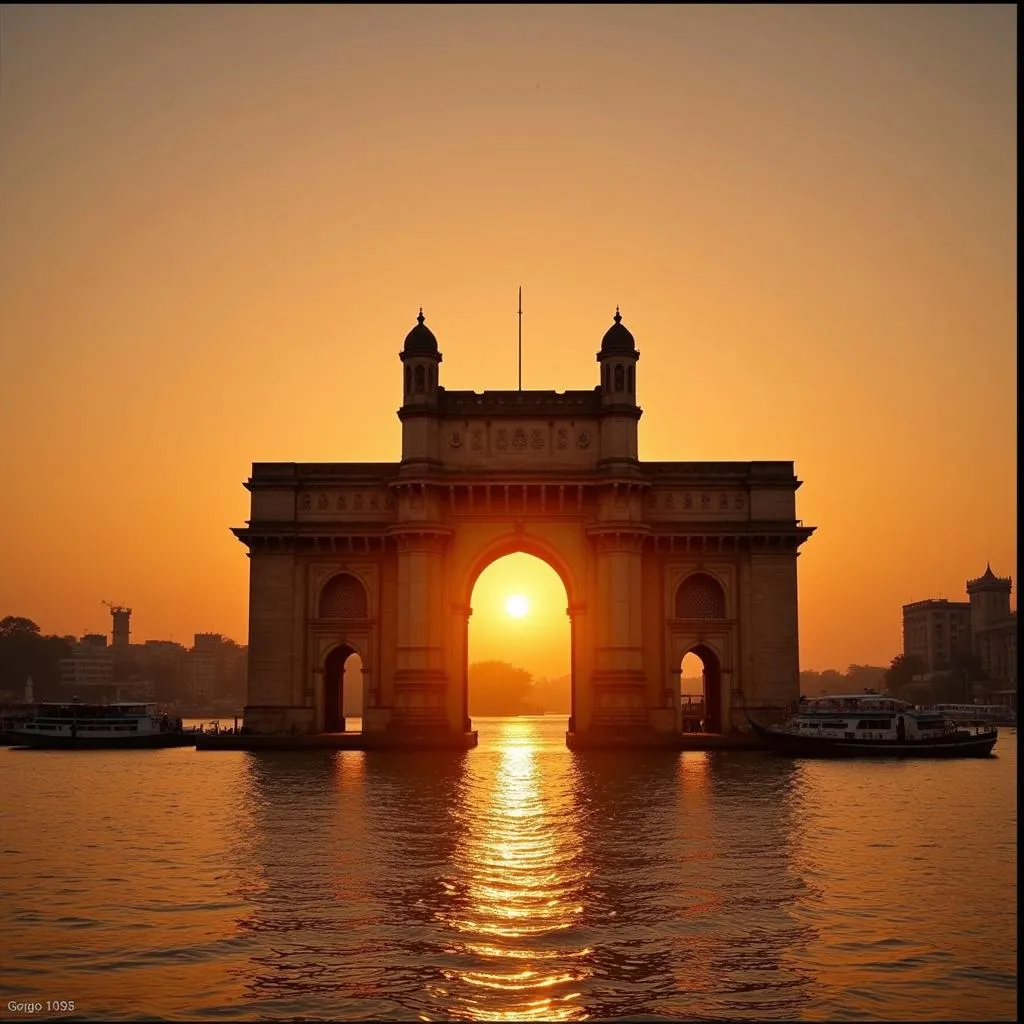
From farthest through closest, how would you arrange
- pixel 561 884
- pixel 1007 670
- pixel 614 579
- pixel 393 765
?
1. pixel 1007 670
2. pixel 614 579
3. pixel 393 765
4. pixel 561 884

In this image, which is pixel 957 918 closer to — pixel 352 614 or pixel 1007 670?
pixel 352 614

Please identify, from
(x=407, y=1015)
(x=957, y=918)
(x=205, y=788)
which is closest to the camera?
(x=407, y=1015)

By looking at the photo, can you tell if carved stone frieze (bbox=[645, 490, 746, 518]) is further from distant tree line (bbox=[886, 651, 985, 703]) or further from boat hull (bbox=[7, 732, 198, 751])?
distant tree line (bbox=[886, 651, 985, 703])

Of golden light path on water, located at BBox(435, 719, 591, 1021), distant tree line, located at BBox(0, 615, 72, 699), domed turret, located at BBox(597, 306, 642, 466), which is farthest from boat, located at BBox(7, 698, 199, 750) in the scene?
distant tree line, located at BBox(0, 615, 72, 699)

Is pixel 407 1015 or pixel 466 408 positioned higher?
pixel 466 408

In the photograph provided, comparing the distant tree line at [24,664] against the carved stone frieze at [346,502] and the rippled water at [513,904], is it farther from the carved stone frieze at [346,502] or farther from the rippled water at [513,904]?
the rippled water at [513,904]

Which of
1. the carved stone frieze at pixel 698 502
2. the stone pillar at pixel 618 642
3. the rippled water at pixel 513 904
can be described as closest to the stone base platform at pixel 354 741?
the stone pillar at pixel 618 642

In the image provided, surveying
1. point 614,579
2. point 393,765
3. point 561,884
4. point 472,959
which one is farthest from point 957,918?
point 614,579

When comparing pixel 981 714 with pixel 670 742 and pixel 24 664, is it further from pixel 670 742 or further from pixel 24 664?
pixel 24 664
